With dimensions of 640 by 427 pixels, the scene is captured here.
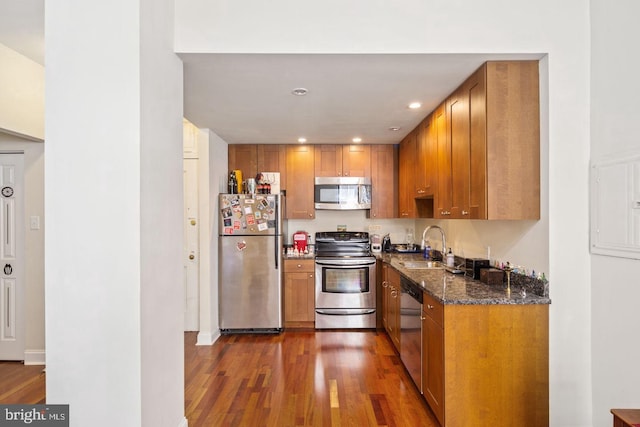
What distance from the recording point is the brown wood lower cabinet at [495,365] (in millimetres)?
2152

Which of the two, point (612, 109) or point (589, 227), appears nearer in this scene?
point (612, 109)

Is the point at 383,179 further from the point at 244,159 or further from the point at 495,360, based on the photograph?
the point at 495,360

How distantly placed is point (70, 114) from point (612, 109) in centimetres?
285

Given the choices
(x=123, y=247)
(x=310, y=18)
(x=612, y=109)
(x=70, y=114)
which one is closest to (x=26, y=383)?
(x=123, y=247)

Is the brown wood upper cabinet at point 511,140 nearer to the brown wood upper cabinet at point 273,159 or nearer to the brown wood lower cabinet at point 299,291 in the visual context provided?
the brown wood lower cabinet at point 299,291

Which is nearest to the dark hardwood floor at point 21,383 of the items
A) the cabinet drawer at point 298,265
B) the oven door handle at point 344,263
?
the cabinet drawer at point 298,265

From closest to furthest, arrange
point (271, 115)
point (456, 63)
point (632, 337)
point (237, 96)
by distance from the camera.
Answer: point (632, 337) < point (456, 63) < point (237, 96) < point (271, 115)

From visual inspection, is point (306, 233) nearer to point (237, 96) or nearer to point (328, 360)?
point (328, 360)

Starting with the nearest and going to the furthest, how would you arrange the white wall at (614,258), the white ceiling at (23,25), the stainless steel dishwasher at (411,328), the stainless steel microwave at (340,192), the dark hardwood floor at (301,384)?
1. the white wall at (614,258)
2. the white ceiling at (23,25)
3. the dark hardwood floor at (301,384)
4. the stainless steel dishwasher at (411,328)
5. the stainless steel microwave at (340,192)

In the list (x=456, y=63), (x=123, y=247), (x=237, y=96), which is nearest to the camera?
(x=123, y=247)

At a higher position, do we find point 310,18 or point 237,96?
point 310,18

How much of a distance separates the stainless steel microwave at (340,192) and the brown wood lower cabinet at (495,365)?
8.87 feet

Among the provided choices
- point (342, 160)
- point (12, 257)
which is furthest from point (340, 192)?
point (12, 257)

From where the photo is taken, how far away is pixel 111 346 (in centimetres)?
175
